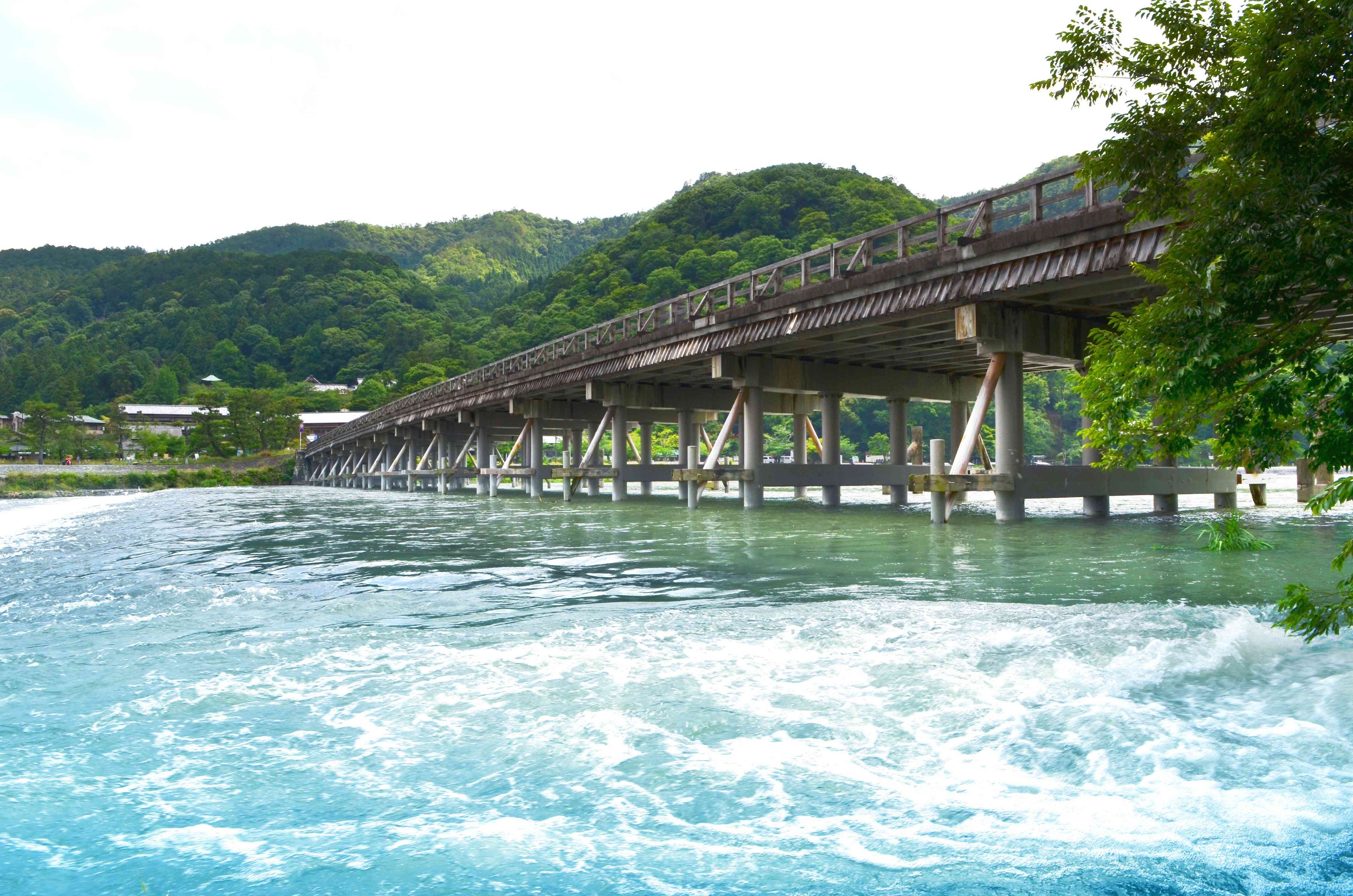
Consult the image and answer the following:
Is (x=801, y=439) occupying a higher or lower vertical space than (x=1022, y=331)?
lower

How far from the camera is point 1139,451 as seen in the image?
5.84 meters

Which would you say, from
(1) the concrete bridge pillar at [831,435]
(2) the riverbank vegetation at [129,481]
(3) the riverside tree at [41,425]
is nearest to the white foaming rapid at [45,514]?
(2) the riverbank vegetation at [129,481]

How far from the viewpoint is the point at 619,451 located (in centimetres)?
3528

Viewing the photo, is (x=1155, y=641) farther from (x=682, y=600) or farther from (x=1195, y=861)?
(x=682, y=600)

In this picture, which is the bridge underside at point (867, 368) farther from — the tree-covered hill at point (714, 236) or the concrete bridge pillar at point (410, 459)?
the tree-covered hill at point (714, 236)

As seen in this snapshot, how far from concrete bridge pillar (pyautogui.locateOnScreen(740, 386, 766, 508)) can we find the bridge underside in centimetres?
6

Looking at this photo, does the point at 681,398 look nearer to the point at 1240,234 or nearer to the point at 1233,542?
the point at 1233,542

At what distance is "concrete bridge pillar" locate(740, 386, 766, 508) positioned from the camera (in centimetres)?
2795

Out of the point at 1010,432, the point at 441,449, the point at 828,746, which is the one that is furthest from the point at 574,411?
the point at 828,746

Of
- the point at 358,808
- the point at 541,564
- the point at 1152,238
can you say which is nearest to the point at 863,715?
the point at 358,808

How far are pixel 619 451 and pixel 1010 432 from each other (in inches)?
727

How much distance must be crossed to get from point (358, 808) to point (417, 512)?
1067 inches

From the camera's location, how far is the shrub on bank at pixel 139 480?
74.6 m

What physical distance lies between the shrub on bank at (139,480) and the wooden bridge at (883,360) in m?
45.4
